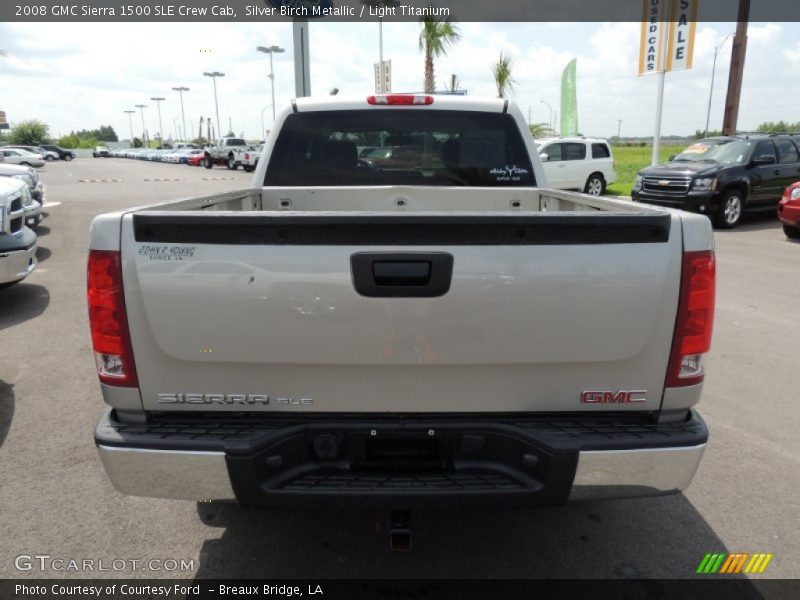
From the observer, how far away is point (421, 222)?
2078 mm

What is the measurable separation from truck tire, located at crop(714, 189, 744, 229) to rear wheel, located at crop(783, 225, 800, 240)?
130 cm

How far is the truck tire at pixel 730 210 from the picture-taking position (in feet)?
42.7

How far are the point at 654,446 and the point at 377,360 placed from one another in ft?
3.47

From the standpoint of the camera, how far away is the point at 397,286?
2.08m

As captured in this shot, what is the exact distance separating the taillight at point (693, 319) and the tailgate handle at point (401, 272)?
93 cm

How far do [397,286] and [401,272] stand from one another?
51 mm

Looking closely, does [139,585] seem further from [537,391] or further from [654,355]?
[654,355]

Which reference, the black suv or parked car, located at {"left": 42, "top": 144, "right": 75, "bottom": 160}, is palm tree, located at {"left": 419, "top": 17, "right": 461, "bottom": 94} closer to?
the black suv

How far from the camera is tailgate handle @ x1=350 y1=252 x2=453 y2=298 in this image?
6.80 ft

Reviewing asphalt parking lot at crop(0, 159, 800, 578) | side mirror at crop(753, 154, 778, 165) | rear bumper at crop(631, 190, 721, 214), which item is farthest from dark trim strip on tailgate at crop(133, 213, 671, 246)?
side mirror at crop(753, 154, 778, 165)

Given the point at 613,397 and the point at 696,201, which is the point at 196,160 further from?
the point at 613,397

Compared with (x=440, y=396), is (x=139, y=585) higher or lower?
lower

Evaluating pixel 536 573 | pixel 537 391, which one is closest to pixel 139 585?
pixel 536 573

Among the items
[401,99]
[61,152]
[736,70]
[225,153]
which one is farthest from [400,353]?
[61,152]
